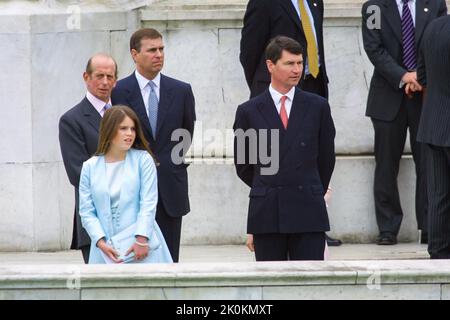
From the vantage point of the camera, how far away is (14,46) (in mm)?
12492

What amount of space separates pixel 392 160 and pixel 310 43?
3.64ft

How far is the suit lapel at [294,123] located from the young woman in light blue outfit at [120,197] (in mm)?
777

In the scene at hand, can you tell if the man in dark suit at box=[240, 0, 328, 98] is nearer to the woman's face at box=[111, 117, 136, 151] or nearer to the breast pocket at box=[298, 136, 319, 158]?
the breast pocket at box=[298, 136, 319, 158]

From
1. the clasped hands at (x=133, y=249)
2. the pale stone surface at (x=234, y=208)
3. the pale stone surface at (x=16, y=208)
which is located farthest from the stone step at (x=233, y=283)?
the pale stone surface at (x=234, y=208)

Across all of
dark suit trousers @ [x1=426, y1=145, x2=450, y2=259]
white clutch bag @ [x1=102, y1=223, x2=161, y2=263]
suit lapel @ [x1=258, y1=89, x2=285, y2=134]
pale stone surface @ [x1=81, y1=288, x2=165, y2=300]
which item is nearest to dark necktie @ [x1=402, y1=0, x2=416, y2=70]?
dark suit trousers @ [x1=426, y1=145, x2=450, y2=259]

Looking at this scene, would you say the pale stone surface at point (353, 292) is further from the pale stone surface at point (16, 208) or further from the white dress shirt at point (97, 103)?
the pale stone surface at point (16, 208)

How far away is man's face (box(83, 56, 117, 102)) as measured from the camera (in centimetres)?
1047

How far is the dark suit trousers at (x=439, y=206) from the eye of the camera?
11.2 m

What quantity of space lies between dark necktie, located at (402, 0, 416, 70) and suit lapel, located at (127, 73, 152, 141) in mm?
2660

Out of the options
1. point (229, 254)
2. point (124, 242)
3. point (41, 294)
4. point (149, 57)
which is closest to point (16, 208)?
point (229, 254)

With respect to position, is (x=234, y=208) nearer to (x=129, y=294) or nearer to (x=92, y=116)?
(x=92, y=116)
